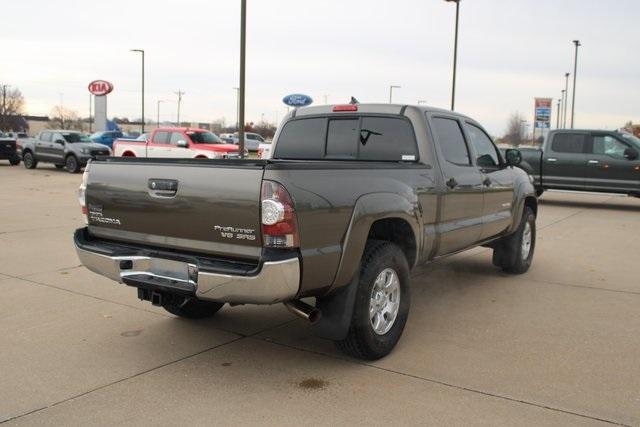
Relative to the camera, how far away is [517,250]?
7363mm

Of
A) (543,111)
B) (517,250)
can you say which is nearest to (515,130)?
(543,111)

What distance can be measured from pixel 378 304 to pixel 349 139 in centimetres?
178

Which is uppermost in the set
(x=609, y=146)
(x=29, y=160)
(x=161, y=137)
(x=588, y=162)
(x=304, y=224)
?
(x=609, y=146)

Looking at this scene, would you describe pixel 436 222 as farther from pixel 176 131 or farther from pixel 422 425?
pixel 176 131

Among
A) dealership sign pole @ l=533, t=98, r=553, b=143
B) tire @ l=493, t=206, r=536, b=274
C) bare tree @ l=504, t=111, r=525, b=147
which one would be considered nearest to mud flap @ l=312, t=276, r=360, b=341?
Result: tire @ l=493, t=206, r=536, b=274

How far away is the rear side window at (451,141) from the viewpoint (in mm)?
5656

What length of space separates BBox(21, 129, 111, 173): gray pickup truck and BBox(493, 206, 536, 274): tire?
65.5 ft

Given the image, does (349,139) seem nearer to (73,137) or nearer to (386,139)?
(386,139)

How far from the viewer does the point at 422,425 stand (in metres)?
3.45

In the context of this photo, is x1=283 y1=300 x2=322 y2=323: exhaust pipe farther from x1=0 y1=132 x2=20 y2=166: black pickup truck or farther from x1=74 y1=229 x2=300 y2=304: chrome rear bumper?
x1=0 y1=132 x2=20 y2=166: black pickup truck

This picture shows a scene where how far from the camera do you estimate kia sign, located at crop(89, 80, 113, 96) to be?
43.3 meters

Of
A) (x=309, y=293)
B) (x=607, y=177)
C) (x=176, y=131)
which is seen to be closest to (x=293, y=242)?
(x=309, y=293)

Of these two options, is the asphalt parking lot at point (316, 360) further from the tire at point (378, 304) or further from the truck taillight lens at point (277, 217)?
the truck taillight lens at point (277, 217)

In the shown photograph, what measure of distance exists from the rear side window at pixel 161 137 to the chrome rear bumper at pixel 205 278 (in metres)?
18.9
